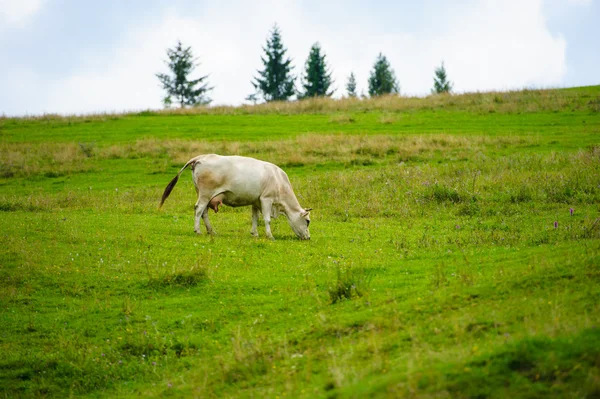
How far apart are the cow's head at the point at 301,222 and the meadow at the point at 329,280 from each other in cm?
33

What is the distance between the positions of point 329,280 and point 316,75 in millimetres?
70545

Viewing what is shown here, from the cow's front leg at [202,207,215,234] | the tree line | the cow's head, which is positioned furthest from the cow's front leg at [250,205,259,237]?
the tree line

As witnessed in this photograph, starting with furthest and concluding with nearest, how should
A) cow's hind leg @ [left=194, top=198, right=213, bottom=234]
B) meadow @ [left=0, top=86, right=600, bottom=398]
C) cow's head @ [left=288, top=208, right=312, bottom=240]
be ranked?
cow's hind leg @ [left=194, top=198, right=213, bottom=234]
cow's head @ [left=288, top=208, right=312, bottom=240]
meadow @ [left=0, top=86, right=600, bottom=398]

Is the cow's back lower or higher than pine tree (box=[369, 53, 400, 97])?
lower

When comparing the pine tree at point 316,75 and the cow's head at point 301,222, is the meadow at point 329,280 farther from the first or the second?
the pine tree at point 316,75

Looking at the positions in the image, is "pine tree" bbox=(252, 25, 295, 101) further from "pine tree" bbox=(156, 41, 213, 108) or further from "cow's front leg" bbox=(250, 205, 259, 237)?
"cow's front leg" bbox=(250, 205, 259, 237)

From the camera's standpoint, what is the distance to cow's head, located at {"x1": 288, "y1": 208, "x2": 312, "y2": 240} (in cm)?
1720

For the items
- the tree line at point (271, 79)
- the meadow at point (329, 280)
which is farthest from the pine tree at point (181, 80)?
the meadow at point (329, 280)

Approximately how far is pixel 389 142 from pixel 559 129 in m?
8.82

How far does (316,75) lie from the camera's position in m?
80.6

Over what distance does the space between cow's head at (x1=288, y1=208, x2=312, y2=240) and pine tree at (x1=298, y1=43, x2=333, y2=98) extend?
63.9 metres

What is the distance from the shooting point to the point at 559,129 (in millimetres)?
32938

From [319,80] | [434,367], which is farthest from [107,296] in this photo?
[319,80]

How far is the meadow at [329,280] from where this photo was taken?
714 cm
